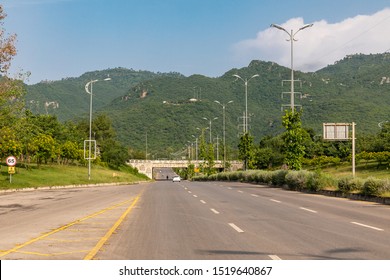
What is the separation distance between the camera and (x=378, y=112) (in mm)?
141000

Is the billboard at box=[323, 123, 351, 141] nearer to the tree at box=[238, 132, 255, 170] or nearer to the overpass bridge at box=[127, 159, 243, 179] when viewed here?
the tree at box=[238, 132, 255, 170]

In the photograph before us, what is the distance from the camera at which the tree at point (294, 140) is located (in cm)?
4528

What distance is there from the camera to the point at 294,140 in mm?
45594

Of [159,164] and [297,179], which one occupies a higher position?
[297,179]

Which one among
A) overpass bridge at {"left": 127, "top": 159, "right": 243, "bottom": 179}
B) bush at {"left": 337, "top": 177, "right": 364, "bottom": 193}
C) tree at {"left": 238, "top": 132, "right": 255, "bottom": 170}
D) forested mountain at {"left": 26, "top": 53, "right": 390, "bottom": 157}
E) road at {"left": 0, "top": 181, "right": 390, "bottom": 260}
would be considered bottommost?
overpass bridge at {"left": 127, "top": 159, "right": 243, "bottom": 179}

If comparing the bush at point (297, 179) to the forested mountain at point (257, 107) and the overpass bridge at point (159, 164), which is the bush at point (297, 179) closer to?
the forested mountain at point (257, 107)

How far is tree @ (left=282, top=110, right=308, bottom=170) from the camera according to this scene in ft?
149

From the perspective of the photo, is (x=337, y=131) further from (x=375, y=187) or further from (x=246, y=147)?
(x=246, y=147)

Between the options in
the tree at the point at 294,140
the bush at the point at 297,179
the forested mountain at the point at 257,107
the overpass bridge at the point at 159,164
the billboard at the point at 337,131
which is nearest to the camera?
the bush at the point at 297,179

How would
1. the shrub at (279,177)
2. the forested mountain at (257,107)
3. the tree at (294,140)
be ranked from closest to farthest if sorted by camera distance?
the shrub at (279,177)
the tree at (294,140)
the forested mountain at (257,107)

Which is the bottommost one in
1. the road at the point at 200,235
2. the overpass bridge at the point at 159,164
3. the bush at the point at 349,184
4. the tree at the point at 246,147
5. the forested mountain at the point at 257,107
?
the overpass bridge at the point at 159,164

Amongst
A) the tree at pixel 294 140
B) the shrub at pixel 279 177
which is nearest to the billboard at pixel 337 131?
the tree at pixel 294 140

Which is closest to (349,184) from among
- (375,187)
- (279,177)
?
(375,187)

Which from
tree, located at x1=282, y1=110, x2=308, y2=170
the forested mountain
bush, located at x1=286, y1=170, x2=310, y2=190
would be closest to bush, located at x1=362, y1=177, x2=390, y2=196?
bush, located at x1=286, y1=170, x2=310, y2=190
